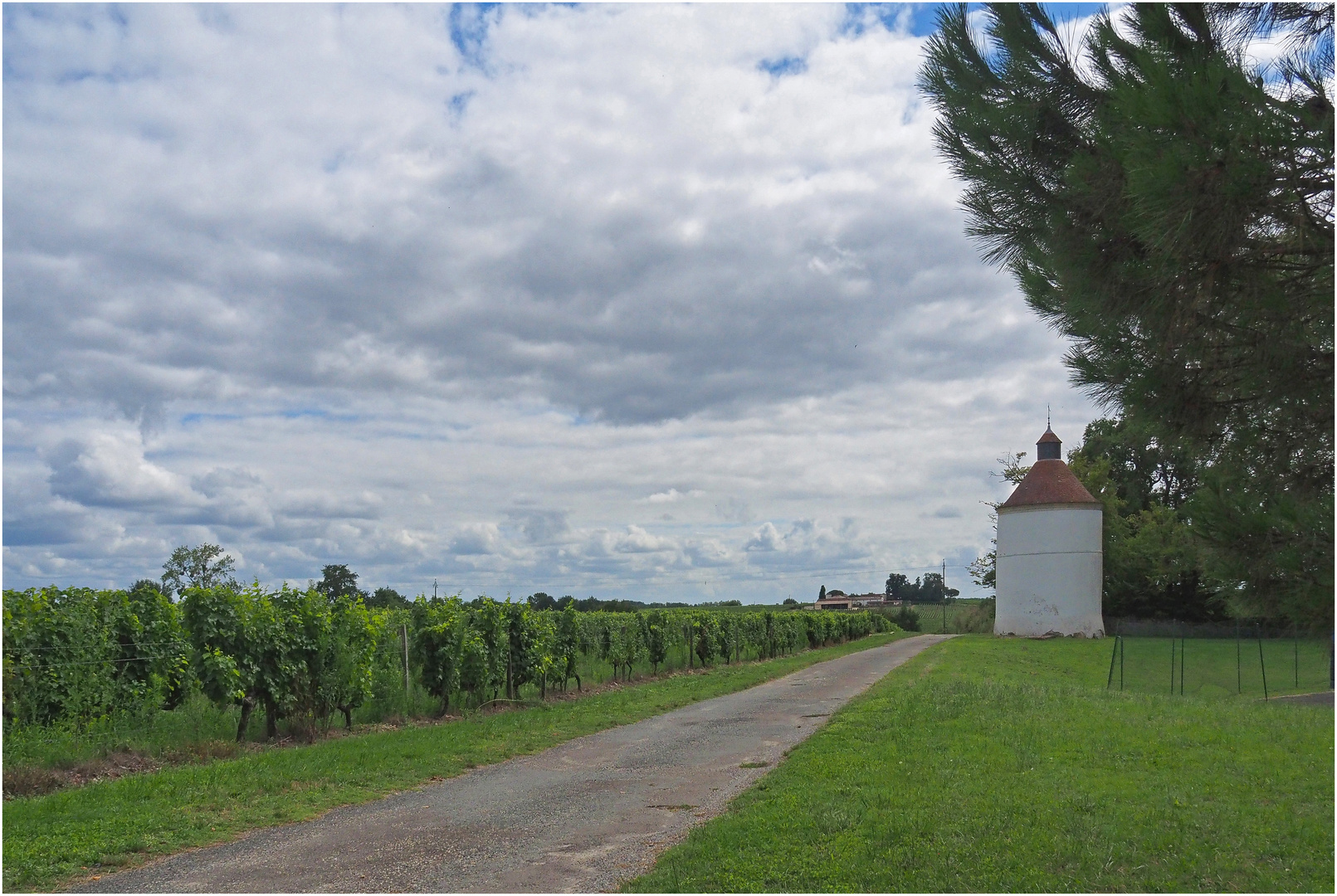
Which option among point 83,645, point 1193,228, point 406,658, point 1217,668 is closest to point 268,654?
point 83,645

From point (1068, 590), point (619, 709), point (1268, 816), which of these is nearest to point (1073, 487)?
point (1068, 590)

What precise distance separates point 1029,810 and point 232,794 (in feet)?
22.4

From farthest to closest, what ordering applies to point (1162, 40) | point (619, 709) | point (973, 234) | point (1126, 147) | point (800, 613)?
1. point (800, 613)
2. point (619, 709)
3. point (973, 234)
4. point (1162, 40)
5. point (1126, 147)

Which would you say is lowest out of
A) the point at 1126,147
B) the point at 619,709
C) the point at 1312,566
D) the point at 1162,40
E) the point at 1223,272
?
the point at 619,709

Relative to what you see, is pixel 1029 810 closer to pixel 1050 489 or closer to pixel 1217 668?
pixel 1217 668

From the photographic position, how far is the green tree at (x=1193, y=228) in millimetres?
4734

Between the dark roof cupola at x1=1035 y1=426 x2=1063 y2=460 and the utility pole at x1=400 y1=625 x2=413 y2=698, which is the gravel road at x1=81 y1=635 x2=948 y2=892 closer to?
the utility pole at x1=400 y1=625 x2=413 y2=698

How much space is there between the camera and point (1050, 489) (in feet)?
161

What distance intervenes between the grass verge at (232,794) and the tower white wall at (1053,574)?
38.2m

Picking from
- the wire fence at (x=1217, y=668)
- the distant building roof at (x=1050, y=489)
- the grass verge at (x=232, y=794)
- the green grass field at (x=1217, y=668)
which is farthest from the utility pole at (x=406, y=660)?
the distant building roof at (x=1050, y=489)

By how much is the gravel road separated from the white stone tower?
129ft

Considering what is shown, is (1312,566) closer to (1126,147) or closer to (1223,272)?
(1223,272)

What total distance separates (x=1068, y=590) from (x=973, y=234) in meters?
44.5

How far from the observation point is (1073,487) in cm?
4916
